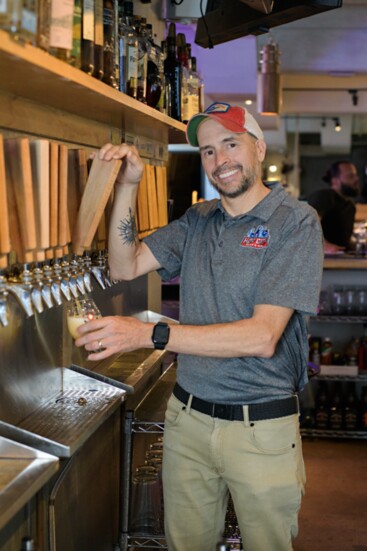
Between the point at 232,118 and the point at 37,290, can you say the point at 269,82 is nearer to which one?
the point at 232,118

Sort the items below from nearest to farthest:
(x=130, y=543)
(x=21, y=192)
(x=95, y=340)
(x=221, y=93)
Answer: (x=21, y=192) < (x=95, y=340) < (x=130, y=543) < (x=221, y=93)

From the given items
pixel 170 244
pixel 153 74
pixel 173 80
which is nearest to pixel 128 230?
pixel 170 244

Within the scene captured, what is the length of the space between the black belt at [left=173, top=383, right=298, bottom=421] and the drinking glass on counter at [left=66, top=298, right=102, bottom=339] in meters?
0.46

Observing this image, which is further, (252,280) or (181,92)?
(181,92)

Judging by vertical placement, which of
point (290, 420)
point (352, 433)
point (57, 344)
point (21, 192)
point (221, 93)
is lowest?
point (352, 433)

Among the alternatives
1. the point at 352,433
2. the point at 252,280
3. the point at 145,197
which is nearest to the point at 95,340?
the point at 252,280

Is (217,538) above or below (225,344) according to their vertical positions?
below

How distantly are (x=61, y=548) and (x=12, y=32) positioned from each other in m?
1.69

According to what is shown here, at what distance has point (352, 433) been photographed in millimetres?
6203

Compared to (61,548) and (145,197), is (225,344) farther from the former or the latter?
(145,197)

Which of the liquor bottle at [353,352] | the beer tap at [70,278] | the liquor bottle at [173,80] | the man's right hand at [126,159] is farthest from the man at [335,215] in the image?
the beer tap at [70,278]

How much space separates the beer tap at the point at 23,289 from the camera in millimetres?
2246

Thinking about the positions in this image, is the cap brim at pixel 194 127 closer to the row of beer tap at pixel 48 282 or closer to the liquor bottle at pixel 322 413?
the row of beer tap at pixel 48 282

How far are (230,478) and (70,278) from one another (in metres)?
0.81
